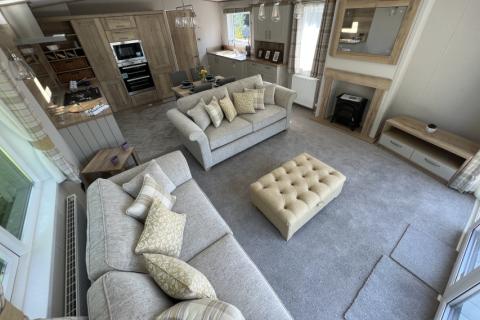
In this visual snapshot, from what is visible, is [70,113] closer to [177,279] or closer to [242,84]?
[242,84]

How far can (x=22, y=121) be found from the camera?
1.49m

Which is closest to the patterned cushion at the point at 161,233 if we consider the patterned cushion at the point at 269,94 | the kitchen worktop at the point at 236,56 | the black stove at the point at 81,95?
the patterned cushion at the point at 269,94

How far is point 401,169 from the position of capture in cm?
254

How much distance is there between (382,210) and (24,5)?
20.6 ft

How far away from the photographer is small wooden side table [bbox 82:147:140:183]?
2148mm

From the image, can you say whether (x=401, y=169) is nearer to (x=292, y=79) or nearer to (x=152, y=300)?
(x=292, y=79)

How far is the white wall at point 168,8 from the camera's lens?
4039mm

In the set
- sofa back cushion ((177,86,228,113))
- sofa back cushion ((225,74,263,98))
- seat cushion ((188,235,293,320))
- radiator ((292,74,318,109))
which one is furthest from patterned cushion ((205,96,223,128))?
radiator ((292,74,318,109))

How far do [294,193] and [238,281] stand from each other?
94 centimetres

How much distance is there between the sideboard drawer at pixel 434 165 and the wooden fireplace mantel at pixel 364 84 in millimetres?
729

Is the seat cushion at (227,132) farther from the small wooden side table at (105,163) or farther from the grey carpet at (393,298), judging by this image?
the grey carpet at (393,298)

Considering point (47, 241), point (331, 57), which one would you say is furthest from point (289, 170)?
point (331, 57)

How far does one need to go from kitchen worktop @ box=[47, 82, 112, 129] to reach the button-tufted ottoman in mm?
2208

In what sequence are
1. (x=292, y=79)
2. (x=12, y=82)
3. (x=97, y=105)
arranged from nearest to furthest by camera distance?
1. (x=12, y=82)
2. (x=97, y=105)
3. (x=292, y=79)
